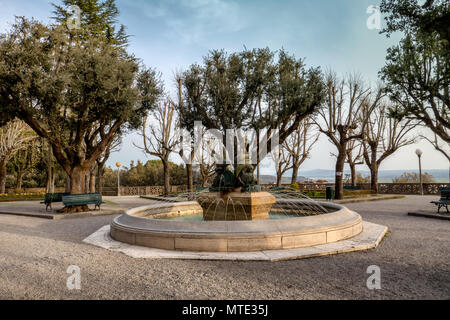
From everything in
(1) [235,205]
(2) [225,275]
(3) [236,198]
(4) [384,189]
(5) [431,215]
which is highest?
(3) [236,198]

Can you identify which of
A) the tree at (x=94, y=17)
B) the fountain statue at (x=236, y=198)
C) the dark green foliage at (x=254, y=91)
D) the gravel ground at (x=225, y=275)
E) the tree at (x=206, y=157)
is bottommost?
the gravel ground at (x=225, y=275)

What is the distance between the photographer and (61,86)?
42.5 ft

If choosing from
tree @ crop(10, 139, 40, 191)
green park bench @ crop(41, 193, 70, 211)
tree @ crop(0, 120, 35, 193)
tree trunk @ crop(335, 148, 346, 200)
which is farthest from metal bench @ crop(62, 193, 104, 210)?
tree @ crop(10, 139, 40, 191)

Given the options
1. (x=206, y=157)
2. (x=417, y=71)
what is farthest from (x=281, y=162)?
(x=417, y=71)

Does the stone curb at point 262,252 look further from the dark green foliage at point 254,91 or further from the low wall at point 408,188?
the low wall at point 408,188

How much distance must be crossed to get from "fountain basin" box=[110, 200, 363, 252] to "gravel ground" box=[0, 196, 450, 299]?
659 millimetres

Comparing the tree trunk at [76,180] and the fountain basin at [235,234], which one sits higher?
the tree trunk at [76,180]

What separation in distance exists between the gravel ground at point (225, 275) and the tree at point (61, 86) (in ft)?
27.4

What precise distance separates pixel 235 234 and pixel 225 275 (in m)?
1.37

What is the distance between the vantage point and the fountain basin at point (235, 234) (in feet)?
20.6

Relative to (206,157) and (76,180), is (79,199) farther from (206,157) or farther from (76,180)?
(206,157)

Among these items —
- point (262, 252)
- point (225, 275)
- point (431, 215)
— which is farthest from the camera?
point (431, 215)

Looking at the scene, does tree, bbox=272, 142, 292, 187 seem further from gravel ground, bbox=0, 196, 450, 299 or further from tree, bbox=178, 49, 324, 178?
gravel ground, bbox=0, 196, 450, 299

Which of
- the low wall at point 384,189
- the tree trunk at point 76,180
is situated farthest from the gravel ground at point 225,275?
the low wall at point 384,189
